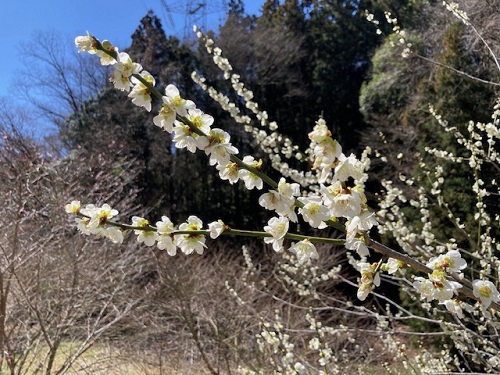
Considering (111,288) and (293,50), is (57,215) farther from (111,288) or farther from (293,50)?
(293,50)

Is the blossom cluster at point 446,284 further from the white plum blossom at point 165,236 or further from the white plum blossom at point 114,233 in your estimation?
the white plum blossom at point 114,233

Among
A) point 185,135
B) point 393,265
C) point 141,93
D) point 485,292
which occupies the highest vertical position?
point 141,93

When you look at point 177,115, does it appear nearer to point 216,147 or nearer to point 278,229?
point 216,147

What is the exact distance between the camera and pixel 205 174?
51.6 ft

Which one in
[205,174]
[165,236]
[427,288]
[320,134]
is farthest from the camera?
[205,174]

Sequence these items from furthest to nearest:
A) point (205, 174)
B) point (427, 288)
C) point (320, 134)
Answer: point (205, 174)
point (427, 288)
point (320, 134)

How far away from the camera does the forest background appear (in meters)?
4.93

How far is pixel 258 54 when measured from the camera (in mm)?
15586

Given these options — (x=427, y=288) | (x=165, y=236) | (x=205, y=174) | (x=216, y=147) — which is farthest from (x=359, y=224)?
(x=205, y=174)

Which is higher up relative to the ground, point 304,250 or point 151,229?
point 151,229

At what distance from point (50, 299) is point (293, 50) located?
1251 centimetres

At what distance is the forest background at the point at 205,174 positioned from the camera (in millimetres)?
4926

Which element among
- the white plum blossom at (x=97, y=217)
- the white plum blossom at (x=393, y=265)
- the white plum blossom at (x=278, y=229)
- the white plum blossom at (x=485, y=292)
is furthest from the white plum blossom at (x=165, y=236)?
the white plum blossom at (x=485, y=292)

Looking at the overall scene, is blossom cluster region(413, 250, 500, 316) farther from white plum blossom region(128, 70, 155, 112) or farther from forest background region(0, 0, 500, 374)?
forest background region(0, 0, 500, 374)
